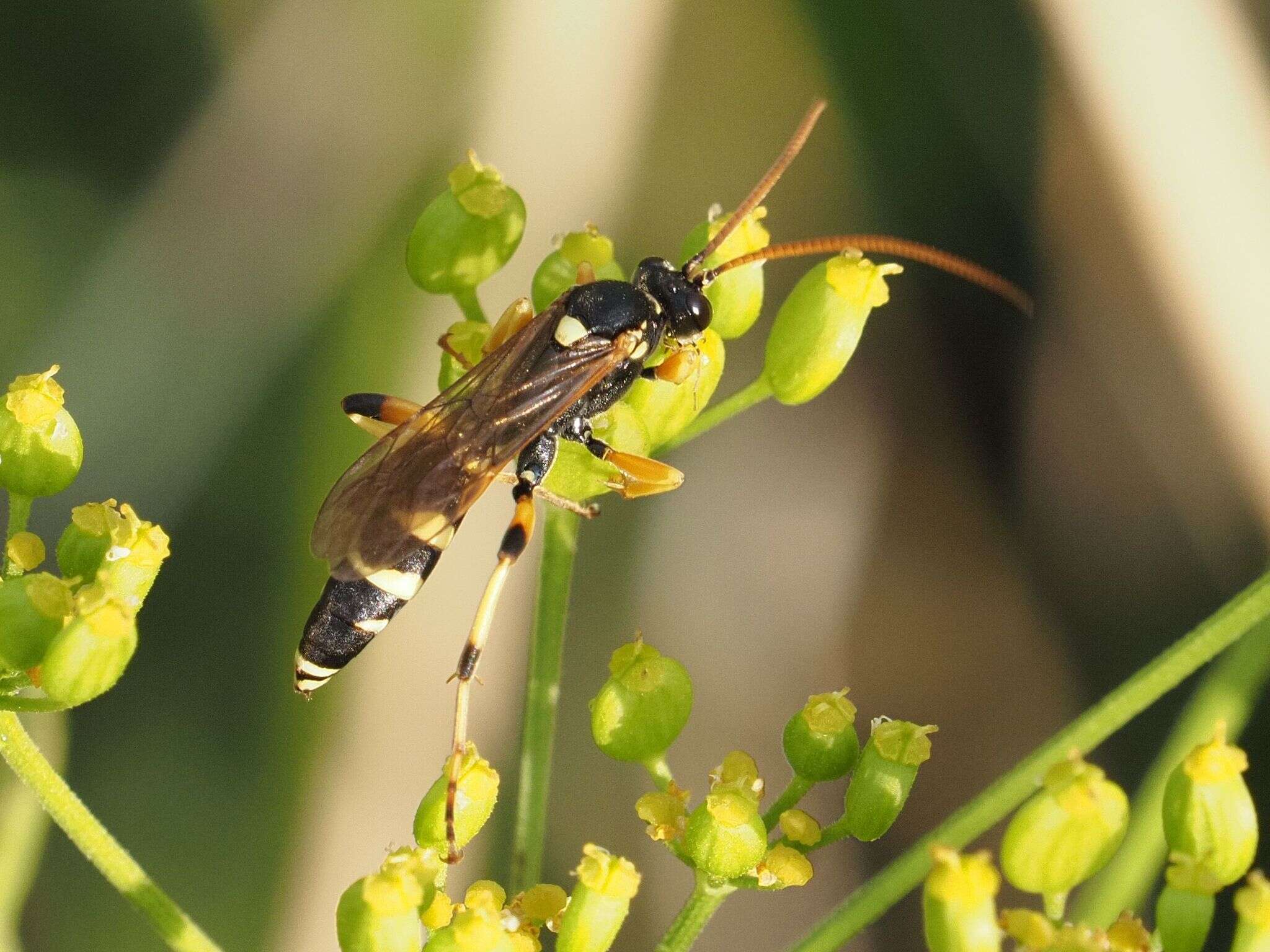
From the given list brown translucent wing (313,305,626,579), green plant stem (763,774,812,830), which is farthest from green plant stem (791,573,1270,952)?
brown translucent wing (313,305,626,579)

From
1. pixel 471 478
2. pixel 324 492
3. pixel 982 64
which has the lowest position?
pixel 324 492

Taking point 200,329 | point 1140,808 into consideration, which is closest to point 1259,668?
point 1140,808

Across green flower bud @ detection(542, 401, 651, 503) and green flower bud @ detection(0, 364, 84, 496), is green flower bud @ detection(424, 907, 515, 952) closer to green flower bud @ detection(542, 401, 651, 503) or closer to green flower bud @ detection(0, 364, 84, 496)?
green flower bud @ detection(542, 401, 651, 503)

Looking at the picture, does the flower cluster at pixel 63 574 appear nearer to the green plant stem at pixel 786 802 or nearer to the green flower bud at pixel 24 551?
the green flower bud at pixel 24 551

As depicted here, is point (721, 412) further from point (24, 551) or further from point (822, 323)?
point (24, 551)

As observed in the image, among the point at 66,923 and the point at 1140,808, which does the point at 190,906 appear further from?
the point at 1140,808
